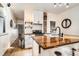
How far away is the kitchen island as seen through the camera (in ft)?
4.24

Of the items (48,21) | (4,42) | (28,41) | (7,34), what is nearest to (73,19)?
(48,21)

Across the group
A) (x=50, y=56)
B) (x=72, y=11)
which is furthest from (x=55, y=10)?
(x=50, y=56)

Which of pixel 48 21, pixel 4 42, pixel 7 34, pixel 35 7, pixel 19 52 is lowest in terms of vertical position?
pixel 19 52

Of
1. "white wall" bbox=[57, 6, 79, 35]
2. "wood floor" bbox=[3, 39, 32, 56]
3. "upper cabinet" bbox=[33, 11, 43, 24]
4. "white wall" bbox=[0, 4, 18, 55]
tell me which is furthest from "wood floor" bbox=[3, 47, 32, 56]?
"white wall" bbox=[57, 6, 79, 35]

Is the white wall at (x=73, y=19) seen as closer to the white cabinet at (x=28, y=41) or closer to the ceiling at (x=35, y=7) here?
the ceiling at (x=35, y=7)

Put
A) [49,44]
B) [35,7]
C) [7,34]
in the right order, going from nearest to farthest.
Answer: [49,44]
[35,7]
[7,34]

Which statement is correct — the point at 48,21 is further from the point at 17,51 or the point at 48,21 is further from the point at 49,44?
the point at 17,51

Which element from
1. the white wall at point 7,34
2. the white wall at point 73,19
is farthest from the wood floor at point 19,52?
the white wall at point 73,19

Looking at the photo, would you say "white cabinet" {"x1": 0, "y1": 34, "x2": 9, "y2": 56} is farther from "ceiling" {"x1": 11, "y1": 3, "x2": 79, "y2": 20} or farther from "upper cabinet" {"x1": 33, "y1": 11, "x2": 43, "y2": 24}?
"upper cabinet" {"x1": 33, "y1": 11, "x2": 43, "y2": 24}

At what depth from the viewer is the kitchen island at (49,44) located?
4.24 ft

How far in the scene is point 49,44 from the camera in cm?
135

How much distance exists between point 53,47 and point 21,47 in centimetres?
58

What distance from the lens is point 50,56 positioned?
143cm

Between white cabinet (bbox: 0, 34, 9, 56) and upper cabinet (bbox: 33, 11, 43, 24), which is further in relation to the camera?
white cabinet (bbox: 0, 34, 9, 56)
